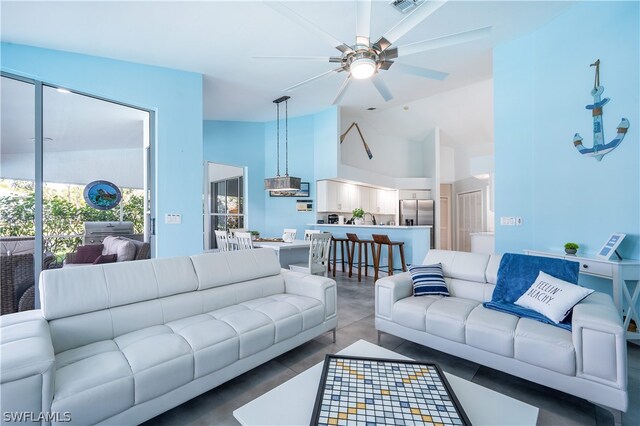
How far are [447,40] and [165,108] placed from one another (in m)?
3.54

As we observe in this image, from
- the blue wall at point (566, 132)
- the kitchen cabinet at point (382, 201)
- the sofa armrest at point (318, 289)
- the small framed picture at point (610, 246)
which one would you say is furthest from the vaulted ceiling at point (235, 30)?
the kitchen cabinet at point (382, 201)

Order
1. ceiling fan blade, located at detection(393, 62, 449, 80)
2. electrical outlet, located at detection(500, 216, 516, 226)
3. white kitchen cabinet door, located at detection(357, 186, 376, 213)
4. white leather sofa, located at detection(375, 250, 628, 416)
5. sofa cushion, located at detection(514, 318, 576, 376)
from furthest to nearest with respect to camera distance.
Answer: white kitchen cabinet door, located at detection(357, 186, 376, 213) → electrical outlet, located at detection(500, 216, 516, 226) → ceiling fan blade, located at detection(393, 62, 449, 80) → sofa cushion, located at detection(514, 318, 576, 376) → white leather sofa, located at detection(375, 250, 628, 416)

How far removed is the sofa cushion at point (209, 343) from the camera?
5.78ft

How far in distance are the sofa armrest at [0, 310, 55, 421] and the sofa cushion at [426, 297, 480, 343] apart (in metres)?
2.39

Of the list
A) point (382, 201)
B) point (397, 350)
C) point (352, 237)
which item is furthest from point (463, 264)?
point (382, 201)

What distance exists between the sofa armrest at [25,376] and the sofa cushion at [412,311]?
90.7 inches

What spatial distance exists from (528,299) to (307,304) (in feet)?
5.88

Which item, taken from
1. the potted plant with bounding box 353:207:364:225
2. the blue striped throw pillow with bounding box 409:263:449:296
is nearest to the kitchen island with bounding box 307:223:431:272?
the potted plant with bounding box 353:207:364:225

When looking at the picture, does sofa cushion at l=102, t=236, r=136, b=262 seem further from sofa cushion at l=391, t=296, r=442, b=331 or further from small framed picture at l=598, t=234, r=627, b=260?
small framed picture at l=598, t=234, r=627, b=260

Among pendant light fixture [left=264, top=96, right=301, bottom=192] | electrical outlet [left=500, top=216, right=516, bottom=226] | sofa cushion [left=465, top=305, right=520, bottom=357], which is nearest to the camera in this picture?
sofa cushion [left=465, top=305, right=520, bottom=357]

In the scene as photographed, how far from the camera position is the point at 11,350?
1.29m

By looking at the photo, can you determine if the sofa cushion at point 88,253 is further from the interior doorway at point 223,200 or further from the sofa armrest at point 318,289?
the interior doorway at point 223,200

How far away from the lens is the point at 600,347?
64.3 inches

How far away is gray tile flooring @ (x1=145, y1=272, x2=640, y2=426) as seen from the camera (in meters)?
1.74
